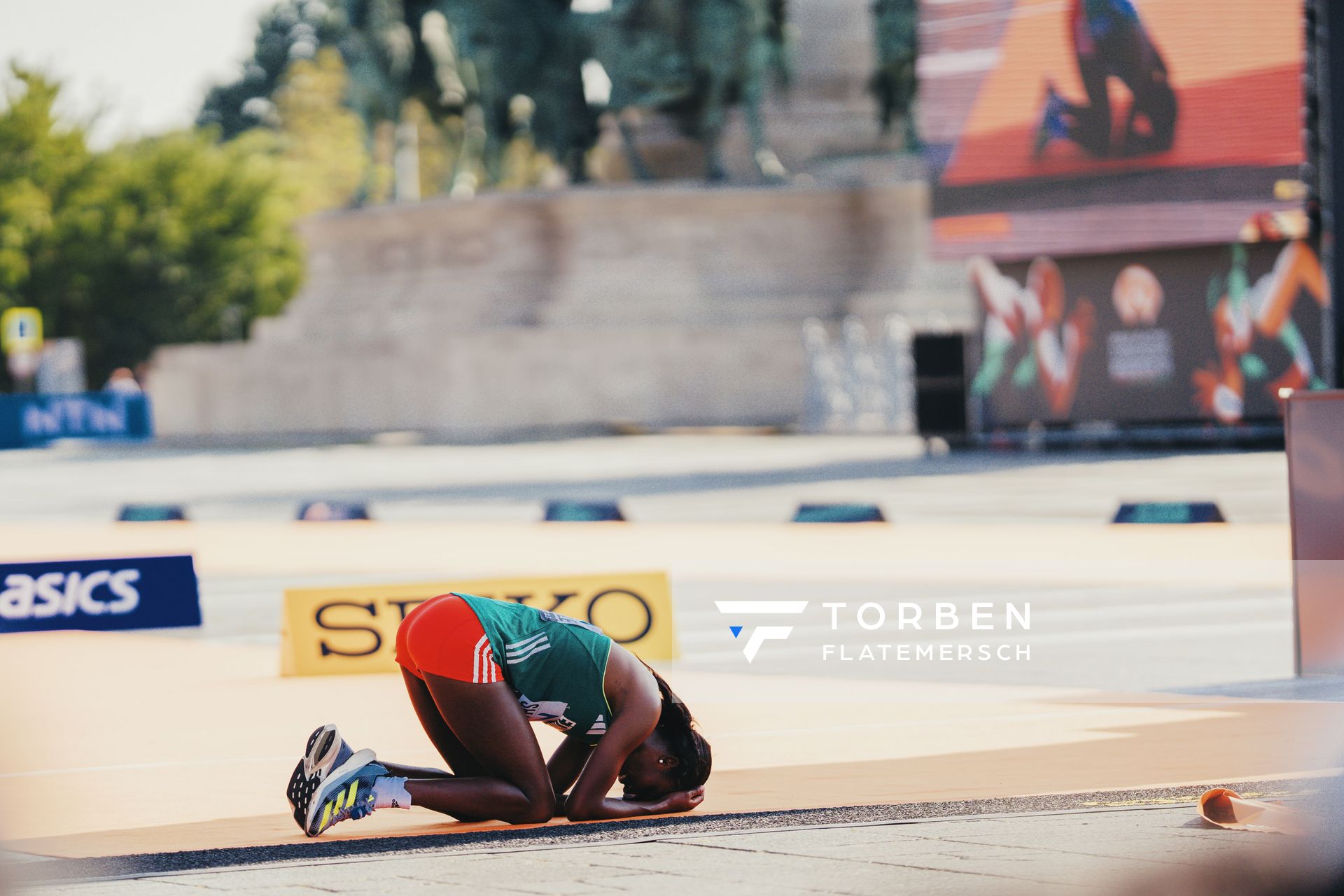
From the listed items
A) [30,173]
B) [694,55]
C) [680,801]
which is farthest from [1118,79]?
[30,173]

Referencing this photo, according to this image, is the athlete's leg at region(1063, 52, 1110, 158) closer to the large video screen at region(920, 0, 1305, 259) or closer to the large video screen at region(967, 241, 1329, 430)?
the large video screen at region(920, 0, 1305, 259)

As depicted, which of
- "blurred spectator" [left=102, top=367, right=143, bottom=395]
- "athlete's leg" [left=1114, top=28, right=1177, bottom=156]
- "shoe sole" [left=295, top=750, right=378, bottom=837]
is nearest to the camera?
"shoe sole" [left=295, top=750, right=378, bottom=837]

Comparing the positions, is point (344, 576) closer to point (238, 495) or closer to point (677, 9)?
point (238, 495)

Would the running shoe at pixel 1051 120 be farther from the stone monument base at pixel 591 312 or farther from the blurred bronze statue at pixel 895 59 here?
the blurred bronze statue at pixel 895 59

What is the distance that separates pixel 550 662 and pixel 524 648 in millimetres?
88

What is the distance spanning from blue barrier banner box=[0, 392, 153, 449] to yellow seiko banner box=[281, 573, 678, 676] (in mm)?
33744

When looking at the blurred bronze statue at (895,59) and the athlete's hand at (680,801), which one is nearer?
the athlete's hand at (680,801)

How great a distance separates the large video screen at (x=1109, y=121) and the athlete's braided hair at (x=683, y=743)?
65.7ft

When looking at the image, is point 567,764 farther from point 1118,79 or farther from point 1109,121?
point 1109,121

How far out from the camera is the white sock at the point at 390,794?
6.11 meters

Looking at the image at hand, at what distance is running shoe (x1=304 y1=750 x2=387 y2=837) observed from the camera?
605cm

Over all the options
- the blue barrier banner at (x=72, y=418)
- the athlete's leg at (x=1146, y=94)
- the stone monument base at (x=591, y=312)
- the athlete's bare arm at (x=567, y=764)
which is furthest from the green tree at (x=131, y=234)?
the athlete's bare arm at (x=567, y=764)

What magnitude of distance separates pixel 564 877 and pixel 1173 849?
1606 mm

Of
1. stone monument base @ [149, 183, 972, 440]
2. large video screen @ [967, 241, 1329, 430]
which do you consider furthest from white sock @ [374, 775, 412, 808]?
stone monument base @ [149, 183, 972, 440]
